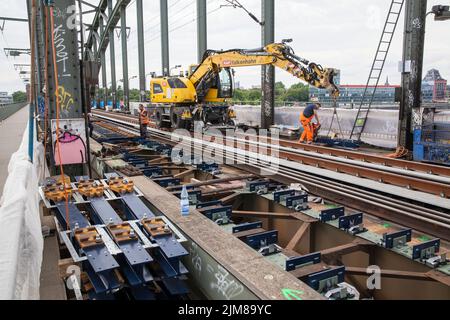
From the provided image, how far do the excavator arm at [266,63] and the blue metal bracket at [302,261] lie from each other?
9331 millimetres

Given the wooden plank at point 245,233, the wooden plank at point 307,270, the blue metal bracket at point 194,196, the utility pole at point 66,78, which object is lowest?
the wooden plank at point 307,270

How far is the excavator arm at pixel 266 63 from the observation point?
41.9 ft

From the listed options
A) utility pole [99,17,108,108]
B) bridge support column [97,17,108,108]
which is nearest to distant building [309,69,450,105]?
utility pole [99,17,108,108]

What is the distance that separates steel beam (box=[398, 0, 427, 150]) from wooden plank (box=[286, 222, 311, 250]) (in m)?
9.11

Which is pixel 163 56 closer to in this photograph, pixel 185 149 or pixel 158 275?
pixel 185 149

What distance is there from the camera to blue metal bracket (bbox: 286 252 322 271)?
3938 mm

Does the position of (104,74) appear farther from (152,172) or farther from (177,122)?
(152,172)

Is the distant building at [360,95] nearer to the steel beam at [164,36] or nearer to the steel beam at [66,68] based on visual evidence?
the steel beam at [66,68]

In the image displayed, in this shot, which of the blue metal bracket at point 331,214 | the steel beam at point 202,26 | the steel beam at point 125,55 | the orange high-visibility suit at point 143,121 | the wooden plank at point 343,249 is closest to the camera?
the wooden plank at point 343,249

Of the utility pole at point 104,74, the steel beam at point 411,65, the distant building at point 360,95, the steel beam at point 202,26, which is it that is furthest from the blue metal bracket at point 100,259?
the utility pole at point 104,74

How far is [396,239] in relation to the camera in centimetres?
459

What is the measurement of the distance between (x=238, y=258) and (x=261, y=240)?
31.3 inches

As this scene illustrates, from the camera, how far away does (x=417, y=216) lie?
536 cm

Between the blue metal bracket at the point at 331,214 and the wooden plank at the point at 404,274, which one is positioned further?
the blue metal bracket at the point at 331,214
